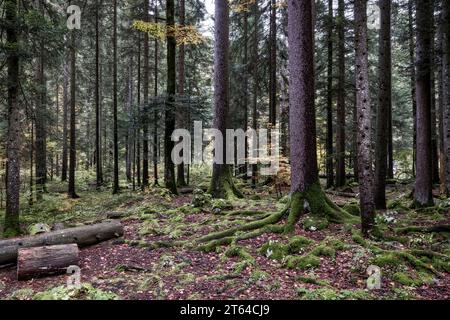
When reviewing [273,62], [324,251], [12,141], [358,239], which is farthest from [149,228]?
[273,62]

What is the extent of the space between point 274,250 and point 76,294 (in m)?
3.79

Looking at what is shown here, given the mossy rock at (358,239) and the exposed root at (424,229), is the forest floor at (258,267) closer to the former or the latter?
the mossy rock at (358,239)

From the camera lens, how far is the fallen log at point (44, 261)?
637 cm

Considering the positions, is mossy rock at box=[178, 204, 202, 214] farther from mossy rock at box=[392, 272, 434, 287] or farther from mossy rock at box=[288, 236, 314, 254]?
mossy rock at box=[392, 272, 434, 287]

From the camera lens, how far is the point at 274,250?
22.4 feet

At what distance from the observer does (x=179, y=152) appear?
59.8 feet

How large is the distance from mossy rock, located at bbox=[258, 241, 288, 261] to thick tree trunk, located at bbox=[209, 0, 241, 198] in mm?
5022

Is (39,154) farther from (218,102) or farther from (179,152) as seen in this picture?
(218,102)

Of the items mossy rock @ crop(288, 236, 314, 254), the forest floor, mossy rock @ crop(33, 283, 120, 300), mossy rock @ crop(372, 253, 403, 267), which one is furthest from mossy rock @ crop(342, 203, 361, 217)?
mossy rock @ crop(33, 283, 120, 300)

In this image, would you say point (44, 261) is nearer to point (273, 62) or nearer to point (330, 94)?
point (330, 94)

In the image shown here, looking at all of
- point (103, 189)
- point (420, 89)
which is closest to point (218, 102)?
point (420, 89)

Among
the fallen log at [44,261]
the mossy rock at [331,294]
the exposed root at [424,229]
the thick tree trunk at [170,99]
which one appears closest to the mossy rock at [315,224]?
the exposed root at [424,229]

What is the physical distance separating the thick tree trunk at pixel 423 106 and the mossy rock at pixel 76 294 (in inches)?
389

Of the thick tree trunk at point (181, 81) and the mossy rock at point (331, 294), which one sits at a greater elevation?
the thick tree trunk at point (181, 81)
